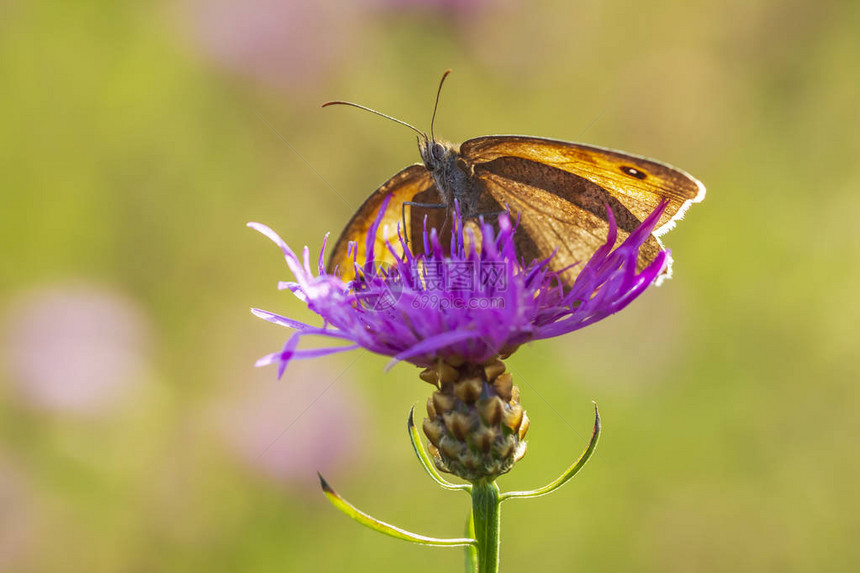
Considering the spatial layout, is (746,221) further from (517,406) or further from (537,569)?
(517,406)

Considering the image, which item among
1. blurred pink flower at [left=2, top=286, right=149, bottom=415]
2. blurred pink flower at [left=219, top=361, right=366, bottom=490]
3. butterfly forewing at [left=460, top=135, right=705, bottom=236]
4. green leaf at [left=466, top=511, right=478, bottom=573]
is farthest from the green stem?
blurred pink flower at [left=2, top=286, right=149, bottom=415]

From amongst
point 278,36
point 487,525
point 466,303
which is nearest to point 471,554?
point 487,525

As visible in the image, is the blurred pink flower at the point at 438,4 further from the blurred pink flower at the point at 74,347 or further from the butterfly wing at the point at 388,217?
the butterfly wing at the point at 388,217

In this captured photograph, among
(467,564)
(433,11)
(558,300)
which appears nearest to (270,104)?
(433,11)


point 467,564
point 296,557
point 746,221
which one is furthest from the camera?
point 746,221

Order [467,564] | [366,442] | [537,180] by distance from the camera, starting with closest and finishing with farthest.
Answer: [467,564], [537,180], [366,442]

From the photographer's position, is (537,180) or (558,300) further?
(537,180)

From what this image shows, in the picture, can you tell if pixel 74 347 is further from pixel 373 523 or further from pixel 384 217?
pixel 373 523

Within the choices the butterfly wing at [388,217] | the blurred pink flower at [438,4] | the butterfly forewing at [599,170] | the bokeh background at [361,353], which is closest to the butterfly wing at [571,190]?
the butterfly forewing at [599,170]
